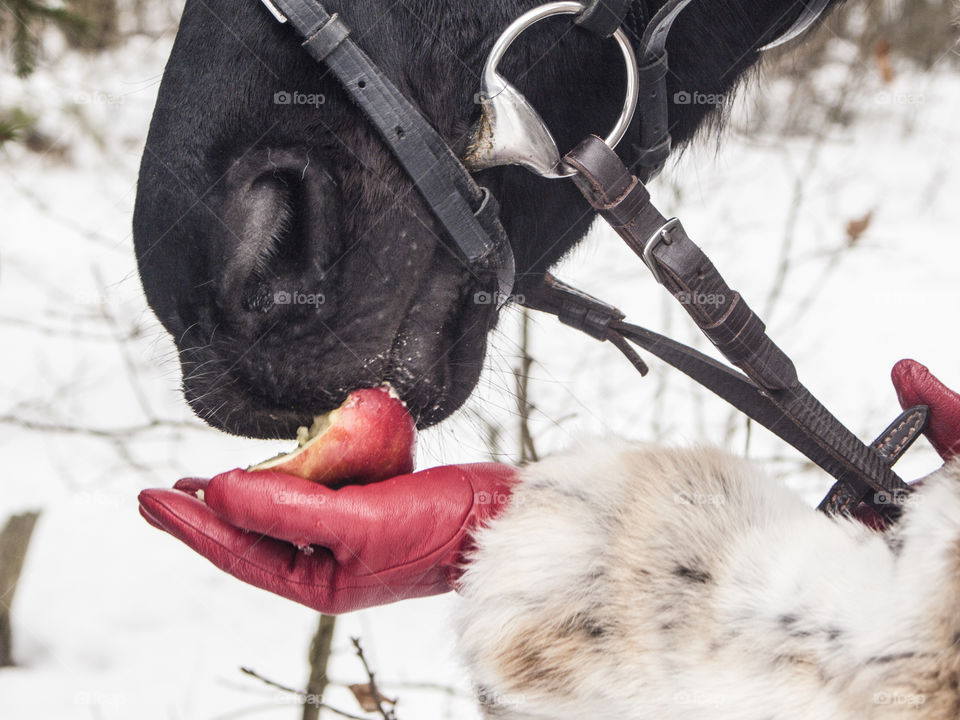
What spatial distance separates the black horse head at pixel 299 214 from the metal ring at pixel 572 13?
0.04m

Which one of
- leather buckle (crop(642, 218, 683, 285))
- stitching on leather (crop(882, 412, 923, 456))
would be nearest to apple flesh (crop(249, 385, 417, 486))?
leather buckle (crop(642, 218, 683, 285))

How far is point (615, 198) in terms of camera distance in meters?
1.32

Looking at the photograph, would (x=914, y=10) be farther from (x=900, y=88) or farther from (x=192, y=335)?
(x=192, y=335)

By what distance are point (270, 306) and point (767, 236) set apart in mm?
4572

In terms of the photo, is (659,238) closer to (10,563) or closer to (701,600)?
(701,600)

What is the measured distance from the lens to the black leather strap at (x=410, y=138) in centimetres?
118

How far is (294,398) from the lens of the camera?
124 centimetres

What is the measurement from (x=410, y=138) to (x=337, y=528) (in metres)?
0.57

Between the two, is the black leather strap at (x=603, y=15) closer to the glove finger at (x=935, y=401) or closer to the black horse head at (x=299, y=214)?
the black horse head at (x=299, y=214)

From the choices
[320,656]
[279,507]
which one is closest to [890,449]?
[279,507]

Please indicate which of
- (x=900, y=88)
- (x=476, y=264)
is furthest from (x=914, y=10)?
(x=476, y=264)

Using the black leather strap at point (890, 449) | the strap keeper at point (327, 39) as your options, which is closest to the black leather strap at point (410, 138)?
the strap keeper at point (327, 39)

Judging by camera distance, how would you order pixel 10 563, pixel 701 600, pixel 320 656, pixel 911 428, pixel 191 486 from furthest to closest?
pixel 10 563
pixel 320 656
pixel 911 428
pixel 191 486
pixel 701 600

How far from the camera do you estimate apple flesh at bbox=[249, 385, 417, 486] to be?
3.60 feet
